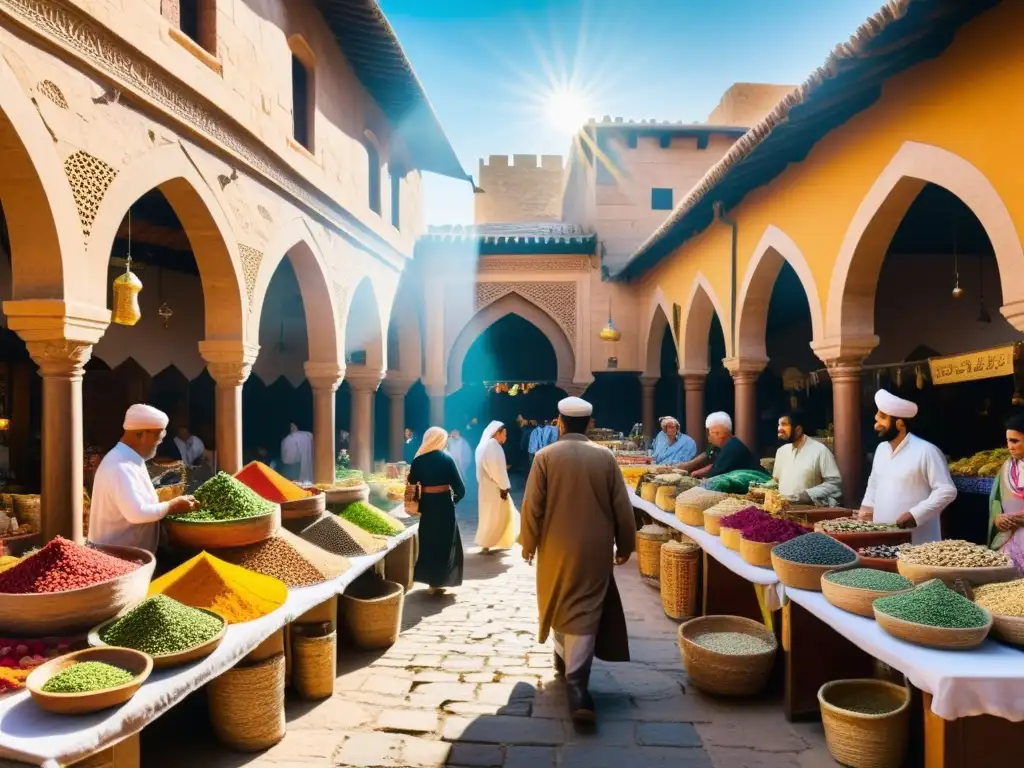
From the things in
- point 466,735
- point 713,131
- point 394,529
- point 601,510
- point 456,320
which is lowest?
point 466,735

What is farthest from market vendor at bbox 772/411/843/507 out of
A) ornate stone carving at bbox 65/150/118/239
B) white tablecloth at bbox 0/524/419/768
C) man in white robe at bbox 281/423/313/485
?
man in white robe at bbox 281/423/313/485

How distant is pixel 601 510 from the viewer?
4355 millimetres

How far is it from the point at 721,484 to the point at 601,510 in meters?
2.91

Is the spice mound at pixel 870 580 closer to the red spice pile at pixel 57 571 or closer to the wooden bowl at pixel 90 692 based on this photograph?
the wooden bowl at pixel 90 692

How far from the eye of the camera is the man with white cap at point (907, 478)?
4492 millimetres

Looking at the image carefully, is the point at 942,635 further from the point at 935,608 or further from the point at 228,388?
the point at 228,388

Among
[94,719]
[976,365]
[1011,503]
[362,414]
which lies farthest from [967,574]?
[362,414]

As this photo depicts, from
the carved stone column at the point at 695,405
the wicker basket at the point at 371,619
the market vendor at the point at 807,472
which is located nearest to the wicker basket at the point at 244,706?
the wicker basket at the point at 371,619

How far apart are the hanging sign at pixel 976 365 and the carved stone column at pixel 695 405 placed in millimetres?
4306

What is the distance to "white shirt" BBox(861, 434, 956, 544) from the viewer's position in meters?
4.49

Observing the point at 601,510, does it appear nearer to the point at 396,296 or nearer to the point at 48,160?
the point at 48,160

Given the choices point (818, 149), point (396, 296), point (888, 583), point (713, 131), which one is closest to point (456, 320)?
point (396, 296)

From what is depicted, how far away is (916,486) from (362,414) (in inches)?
353

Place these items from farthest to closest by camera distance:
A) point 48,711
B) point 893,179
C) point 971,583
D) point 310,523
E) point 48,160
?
point 893,179 < point 310,523 < point 48,160 < point 971,583 < point 48,711
